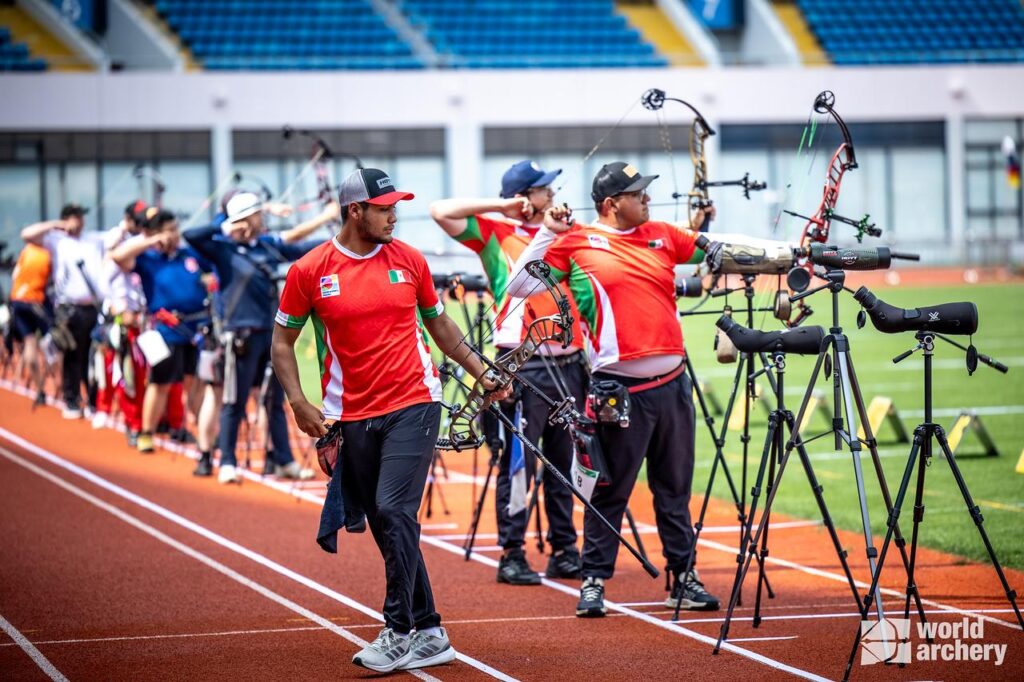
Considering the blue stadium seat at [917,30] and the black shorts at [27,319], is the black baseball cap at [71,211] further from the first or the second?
the blue stadium seat at [917,30]

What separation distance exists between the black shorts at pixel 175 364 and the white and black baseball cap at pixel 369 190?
302 inches

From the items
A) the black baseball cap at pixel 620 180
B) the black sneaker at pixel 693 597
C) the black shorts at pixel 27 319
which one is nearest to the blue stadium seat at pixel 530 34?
the black shorts at pixel 27 319

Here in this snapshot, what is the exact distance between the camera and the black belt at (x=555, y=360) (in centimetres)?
834

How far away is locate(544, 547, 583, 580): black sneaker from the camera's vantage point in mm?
8562

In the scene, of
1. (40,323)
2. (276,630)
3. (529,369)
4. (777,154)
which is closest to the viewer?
(276,630)

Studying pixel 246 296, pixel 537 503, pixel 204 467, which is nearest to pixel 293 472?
pixel 204 467

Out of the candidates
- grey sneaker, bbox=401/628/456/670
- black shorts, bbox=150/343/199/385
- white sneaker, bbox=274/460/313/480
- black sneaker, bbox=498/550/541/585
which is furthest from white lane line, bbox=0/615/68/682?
black shorts, bbox=150/343/199/385

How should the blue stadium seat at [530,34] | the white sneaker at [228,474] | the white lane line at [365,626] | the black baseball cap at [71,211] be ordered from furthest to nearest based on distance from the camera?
1. the blue stadium seat at [530,34]
2. the black baseball cap at [71,211]
3. the white sneaker at [228,474]
4. the white lane line at [365,626]

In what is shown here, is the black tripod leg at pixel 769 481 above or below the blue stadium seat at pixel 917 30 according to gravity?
below

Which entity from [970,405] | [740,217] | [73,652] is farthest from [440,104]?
[73,652]

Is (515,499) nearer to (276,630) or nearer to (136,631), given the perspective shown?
(276,630)

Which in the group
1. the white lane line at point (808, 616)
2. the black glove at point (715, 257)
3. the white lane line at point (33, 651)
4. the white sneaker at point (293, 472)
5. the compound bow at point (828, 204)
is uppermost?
the compound bow at point (828, 204)

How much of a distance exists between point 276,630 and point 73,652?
969 mm

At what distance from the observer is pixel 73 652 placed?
6930 millimetres
